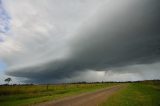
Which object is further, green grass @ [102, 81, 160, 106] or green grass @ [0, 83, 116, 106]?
green grass @ [0, 83, 116, 106]

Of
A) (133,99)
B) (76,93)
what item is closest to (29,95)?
(76,93)

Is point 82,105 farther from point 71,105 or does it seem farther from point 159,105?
point 159,105

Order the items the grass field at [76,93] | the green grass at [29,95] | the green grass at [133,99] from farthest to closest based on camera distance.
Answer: the green grass at [29,95] → the grass field at [76,93] → the green grass at [133,99]

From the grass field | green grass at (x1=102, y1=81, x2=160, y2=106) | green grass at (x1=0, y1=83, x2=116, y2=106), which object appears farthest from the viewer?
green grass at (x1=0, y1=83, x2=116, y2=106)

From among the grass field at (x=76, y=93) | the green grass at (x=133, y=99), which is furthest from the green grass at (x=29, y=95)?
the green grass at (x=133, y=99)

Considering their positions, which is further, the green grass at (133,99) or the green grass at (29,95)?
the green grass at (29,95)

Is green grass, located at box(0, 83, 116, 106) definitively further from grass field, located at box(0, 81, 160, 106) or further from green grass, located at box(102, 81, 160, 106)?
green grass, located at box(102, 81, 160, 106)

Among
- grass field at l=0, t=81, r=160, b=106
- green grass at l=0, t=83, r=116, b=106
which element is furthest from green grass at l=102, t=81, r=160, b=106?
green grass at l=0, t=83, r=116, b=106

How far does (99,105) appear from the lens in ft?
68.4

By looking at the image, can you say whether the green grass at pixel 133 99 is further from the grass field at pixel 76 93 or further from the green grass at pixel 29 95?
the green grass at pixel 29 95

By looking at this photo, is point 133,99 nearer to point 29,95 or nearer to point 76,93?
point 76,93

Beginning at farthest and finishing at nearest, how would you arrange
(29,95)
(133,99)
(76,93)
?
(76,93), (29,95), (133,99)

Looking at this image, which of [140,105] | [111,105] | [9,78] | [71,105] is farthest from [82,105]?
[9,78]

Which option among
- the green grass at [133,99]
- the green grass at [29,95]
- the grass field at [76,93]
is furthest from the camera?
the green grass at [29,95]
